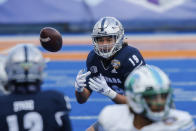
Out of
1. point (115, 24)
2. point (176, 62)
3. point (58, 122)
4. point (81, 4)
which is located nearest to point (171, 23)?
point (81, 4)

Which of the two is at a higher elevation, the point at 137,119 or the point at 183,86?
the point at 137,119

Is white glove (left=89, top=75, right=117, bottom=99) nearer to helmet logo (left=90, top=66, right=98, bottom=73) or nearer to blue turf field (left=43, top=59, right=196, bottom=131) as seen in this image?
helmet logo (left=90, top=66, right=98, bottom=73)

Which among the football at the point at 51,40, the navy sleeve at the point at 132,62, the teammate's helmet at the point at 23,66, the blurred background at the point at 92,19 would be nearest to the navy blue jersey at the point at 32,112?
the teammate's helmet at the point at 23,66

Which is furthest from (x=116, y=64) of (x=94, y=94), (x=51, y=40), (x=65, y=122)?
(x=94, y=94)

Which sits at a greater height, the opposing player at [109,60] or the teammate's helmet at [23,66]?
the teammate's helmet at [23,66]

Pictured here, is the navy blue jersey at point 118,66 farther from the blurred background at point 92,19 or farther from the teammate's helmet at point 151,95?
the blurred background at point 92,19

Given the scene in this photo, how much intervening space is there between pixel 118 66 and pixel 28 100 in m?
1.87

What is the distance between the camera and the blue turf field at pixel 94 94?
6432mm

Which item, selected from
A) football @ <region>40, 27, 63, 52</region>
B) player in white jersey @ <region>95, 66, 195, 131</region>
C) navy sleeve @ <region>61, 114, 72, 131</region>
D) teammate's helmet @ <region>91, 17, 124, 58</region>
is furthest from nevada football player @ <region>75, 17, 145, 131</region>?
player in white jersey @ <region>95, 66, 195, 131</region>

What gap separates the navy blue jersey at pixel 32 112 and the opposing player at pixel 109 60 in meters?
1.54

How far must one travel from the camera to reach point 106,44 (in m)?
4.51

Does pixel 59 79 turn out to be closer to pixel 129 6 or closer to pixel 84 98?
pixel 84 98

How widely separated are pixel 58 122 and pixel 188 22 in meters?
11.6

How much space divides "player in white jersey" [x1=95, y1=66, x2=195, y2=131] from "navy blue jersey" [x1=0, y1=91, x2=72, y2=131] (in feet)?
0.81
